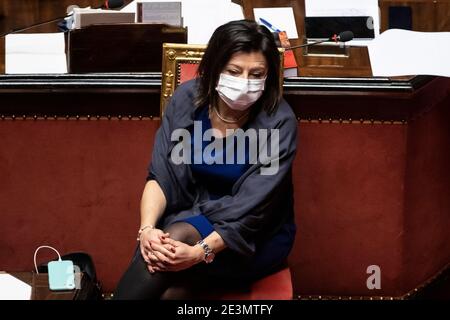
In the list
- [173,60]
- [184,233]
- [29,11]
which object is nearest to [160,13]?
[173,60]

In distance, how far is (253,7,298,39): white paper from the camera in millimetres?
3521

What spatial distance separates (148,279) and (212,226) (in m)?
0.23

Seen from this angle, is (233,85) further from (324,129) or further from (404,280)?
(404,280)

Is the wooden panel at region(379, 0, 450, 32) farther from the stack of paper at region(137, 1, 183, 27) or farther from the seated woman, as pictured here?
the seated woman

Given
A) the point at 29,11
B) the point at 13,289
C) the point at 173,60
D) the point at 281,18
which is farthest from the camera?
the point at 29,11

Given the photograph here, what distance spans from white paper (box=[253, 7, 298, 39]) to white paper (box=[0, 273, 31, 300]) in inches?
60.6

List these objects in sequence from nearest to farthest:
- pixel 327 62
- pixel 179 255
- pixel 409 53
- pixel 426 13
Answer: pixel 179 255 < pixel 409 53 < pixel 327 62 < pixel 426 13

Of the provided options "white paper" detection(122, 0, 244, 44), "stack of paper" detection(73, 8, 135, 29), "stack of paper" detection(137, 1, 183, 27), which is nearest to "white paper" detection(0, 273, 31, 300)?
"stack of paper" detection(73, 8, 135, 29)

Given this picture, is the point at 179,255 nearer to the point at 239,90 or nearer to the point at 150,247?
the point at 150,247

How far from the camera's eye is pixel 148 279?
2461 millimetres

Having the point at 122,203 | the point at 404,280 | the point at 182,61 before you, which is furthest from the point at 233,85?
the point at 404,280

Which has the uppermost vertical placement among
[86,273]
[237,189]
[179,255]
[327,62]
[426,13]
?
[426,13]

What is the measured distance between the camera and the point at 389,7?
3.71 meters

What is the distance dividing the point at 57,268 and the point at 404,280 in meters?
1.31
